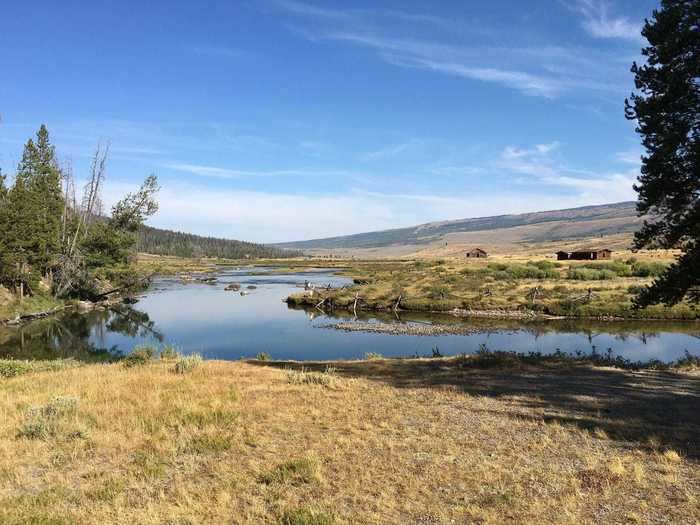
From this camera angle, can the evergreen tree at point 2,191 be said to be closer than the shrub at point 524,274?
Yes

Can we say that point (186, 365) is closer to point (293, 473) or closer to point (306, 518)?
point (293, 473)

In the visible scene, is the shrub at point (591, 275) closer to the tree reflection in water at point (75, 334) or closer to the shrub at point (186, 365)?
the tree reflection in water at point (75, 334)

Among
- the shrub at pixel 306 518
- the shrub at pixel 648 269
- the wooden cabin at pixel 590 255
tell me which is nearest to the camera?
the shrub at pixel 306 518

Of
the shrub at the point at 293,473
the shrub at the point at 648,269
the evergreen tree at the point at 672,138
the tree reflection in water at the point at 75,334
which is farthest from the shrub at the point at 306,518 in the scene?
the shrub at the point at 648,269

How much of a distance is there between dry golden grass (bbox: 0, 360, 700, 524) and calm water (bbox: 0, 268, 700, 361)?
16.0 m

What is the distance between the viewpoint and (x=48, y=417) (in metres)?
10.6

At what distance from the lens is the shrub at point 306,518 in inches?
250

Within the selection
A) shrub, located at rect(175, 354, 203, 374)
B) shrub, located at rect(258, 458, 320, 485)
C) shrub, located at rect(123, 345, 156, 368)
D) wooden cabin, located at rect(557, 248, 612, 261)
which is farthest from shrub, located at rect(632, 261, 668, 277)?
shrub, located at rect(258, 458, 320, 485)

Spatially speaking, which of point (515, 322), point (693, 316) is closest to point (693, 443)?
point (515, 322)

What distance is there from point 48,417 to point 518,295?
45.6 m

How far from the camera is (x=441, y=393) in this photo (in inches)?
533

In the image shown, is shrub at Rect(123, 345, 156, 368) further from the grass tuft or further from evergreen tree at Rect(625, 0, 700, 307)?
evergreen tree at Rect(625, 0, 700, 307)

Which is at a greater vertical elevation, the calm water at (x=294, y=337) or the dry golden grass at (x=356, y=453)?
the dry golden grass at (x=356, y=453)

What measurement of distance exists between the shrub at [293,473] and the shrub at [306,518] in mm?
1116
